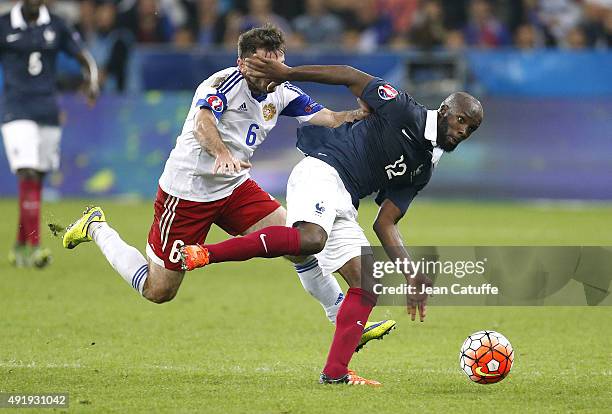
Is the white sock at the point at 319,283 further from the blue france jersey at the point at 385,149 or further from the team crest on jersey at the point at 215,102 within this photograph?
the team crest on jersey at the point at 215,102

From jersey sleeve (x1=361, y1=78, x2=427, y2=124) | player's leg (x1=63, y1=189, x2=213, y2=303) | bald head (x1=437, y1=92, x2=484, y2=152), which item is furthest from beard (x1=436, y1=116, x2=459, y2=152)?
player's leg (x1=63, y1=189, x2=213, y2=303)

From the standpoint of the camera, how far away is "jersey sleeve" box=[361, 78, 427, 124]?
7.09 m

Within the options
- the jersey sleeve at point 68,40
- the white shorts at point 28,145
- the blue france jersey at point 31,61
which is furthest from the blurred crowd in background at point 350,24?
the white shorts at point 28,145

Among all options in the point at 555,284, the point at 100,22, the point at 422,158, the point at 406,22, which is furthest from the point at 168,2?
the point at 422,158

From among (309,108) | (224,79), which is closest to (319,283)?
(309,108)

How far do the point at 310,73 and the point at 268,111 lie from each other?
1.08 meters

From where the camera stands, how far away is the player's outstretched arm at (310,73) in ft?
22.7

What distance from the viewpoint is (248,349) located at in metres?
8.44

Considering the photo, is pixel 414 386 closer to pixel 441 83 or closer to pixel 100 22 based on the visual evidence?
pixel 441 83

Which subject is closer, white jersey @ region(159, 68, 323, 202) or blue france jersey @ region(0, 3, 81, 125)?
white jersey @ region(159, 68, 323, 202)

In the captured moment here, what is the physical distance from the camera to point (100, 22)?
20812 millimetres

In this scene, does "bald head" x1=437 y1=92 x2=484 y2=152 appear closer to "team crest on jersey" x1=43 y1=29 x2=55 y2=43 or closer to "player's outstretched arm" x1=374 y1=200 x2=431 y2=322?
"player's outstretched arm" x1=374 y1=200 x2=431 y2=322

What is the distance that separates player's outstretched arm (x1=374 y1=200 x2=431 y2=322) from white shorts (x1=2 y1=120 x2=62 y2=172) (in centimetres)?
594

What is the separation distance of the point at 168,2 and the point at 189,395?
16.2 m
